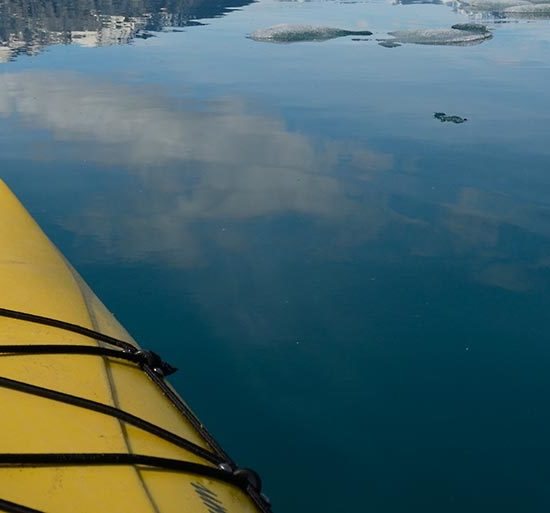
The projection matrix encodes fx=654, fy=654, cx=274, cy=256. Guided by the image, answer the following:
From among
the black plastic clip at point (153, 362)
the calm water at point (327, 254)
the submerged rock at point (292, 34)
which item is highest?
the submerged rock at point (292, 34)

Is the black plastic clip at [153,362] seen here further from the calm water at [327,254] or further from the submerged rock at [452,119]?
the submerged rock at [452,119]

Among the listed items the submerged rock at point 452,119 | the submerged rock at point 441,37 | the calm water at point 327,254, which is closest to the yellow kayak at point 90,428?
the calm water at point 327,254

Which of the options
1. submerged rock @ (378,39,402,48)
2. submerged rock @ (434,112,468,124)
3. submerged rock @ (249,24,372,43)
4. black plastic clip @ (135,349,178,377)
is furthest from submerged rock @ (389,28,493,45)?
black plastic clip @ (135,349,178,377)

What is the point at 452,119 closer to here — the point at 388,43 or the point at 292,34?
the point at 388,43

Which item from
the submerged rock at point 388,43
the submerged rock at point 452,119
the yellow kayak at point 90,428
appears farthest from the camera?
the submerged rock at point 388,43

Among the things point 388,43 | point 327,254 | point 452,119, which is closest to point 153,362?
point 327,254

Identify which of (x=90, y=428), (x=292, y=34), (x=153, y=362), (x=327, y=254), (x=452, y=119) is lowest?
(x=327, y=254)

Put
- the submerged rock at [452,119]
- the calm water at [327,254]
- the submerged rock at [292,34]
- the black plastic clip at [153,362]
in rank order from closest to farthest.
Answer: the black plastic clip at [153,362] < the calm water at [327,254] < the submerged rock at [452,119] < the submerged rock at [292,34]
